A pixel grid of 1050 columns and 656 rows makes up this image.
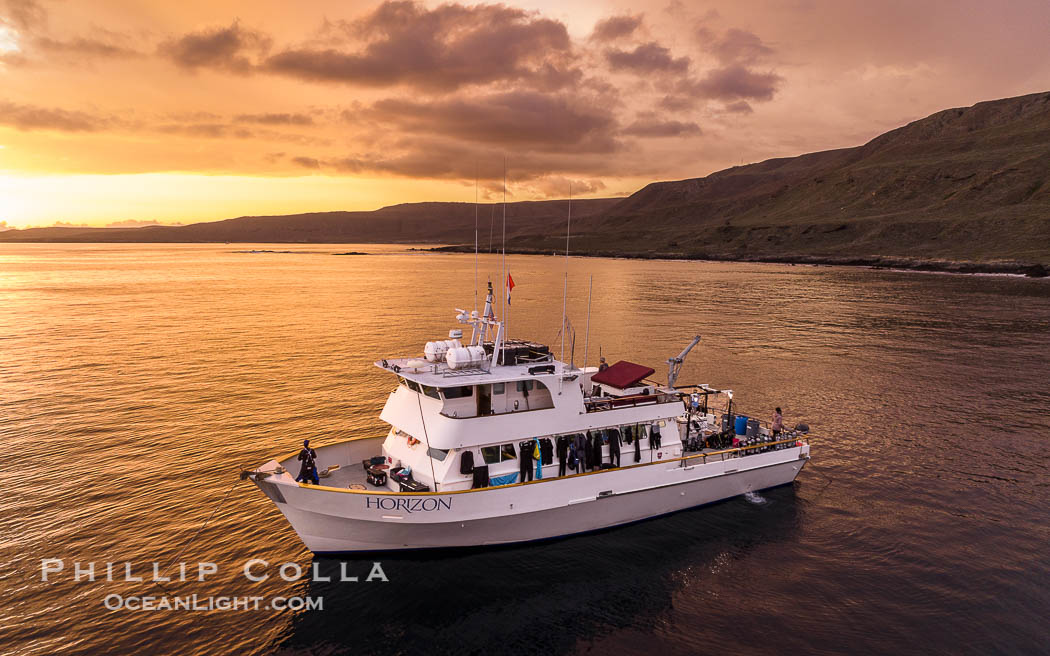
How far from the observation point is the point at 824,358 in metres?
44.9

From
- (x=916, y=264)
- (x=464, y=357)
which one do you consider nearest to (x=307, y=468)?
(x=464, y=357)

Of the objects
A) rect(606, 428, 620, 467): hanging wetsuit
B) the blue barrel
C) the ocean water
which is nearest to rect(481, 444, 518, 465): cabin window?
the ocean water

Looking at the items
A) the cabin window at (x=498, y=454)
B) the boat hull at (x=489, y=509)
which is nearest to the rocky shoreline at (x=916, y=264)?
the boat hull at (x=489, y=509)

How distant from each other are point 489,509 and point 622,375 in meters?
Result: 7.34

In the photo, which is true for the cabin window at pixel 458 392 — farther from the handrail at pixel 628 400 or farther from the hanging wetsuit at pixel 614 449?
the hanging wetsuit at pixel 614 449

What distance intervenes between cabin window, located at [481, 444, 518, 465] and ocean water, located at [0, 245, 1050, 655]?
9.05 feet

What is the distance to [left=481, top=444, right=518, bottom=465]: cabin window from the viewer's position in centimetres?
1678

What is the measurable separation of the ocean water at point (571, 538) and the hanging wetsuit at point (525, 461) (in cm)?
235

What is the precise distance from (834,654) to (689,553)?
481cm

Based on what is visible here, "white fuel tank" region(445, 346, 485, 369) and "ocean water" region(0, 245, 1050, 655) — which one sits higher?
"white fuel tank" region(445, 346, 485, 369)

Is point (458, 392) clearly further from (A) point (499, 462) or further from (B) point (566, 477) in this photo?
(B) point (566, 477)

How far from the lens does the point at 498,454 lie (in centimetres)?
1692

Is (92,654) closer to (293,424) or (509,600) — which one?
(509,600)

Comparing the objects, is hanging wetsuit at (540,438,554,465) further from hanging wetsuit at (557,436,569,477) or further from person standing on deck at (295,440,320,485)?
person standing on deck at (295,440,320,485)
